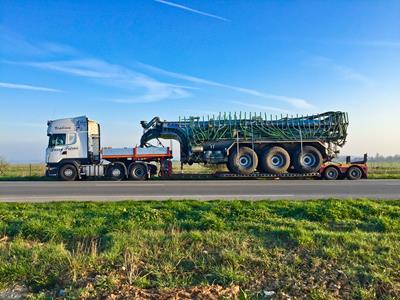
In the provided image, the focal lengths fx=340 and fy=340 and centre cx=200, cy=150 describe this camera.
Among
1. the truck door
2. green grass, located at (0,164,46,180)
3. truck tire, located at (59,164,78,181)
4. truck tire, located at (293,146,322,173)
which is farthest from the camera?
green grass, located at (0,164,46,180)

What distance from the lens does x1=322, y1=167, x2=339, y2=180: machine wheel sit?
1905 cm

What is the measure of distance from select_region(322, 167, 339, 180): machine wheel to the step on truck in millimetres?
8779

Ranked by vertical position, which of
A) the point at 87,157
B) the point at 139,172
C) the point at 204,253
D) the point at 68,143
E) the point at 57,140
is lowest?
the point at 204,253

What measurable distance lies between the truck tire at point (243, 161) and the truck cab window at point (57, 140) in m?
9.61

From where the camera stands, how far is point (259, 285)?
162 inches

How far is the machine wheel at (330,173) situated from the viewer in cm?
1905

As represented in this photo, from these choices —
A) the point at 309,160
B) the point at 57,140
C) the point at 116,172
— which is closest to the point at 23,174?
the point at 57,140

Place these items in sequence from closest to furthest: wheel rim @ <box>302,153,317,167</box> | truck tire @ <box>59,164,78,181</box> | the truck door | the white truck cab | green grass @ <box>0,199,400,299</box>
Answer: green grass @ <box>0,199,400,299</box> → truck tire @ <box>59,164,78,181</box> → wheel rim @ <box>302,153,317,167</box> → the white truck cab → the truck door

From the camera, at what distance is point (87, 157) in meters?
19.6

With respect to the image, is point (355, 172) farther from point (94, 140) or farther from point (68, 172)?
point (68, 172)

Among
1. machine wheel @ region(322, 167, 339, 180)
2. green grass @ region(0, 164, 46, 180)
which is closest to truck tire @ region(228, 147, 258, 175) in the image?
machine wheel @ region(322, 167, 339, 180)

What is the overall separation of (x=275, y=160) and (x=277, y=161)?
127 millimetres

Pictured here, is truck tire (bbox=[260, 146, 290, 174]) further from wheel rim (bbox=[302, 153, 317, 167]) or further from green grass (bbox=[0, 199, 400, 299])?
green grass (bbox=[0, 199, 400, 299])

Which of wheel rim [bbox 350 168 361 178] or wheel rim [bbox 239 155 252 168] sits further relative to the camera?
wheel rim [bbox 239 155 252 168]
